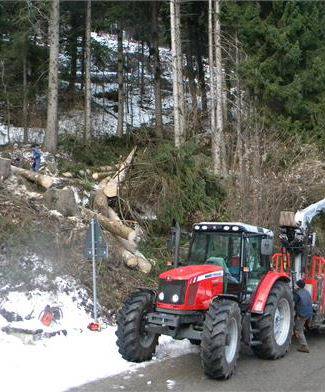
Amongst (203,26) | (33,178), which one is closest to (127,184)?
(33,178)

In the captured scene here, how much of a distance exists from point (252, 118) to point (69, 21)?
14.6 metres

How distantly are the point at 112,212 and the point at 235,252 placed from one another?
652cm

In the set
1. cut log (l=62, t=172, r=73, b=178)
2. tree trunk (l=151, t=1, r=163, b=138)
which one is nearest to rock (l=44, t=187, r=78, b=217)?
cut log (l=62, t=172, r=73, b=178)

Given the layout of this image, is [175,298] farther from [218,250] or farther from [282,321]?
[282,321]

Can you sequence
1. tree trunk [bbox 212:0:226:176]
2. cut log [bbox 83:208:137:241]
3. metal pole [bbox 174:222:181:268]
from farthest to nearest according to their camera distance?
tree trunk [bbox 212:0:226:176], cut log [bbox 83:208:137:241], metal pole [bbox 174:222:181:268]

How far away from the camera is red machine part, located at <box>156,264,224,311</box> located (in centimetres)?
906

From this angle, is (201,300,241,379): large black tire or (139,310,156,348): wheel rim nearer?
(201,300,241,379): large black tire

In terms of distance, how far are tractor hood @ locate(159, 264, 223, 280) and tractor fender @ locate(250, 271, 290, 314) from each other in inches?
31.0

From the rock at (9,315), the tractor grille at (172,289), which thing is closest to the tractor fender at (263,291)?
the tractor grille at (172,289)

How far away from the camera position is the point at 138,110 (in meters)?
38.3

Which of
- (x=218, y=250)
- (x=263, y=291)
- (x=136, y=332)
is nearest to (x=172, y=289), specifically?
(x=136, y=332)

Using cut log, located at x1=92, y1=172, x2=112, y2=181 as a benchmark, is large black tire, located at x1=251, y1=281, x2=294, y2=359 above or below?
below

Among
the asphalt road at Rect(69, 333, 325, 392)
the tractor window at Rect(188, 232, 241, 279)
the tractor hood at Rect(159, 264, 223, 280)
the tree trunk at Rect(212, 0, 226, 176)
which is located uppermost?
the tree trunk at Rect(212, 0, 226, 176)

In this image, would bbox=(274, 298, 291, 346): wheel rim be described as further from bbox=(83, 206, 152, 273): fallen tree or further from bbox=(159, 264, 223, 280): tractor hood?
bbox=(83, 206, 152, 273): fallen tree
